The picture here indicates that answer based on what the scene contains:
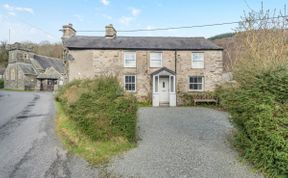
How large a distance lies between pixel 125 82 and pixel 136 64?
189cm

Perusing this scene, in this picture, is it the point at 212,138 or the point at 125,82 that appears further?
the point at 125,82

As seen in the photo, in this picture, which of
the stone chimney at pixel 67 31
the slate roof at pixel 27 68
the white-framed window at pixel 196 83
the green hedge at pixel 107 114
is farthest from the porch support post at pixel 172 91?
the slate roof at pixel 27 68

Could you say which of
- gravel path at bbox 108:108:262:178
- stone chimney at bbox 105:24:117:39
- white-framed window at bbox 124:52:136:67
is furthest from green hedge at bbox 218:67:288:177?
stone chimney at bbox 105:24:117:39

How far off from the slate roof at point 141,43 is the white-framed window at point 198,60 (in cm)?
56

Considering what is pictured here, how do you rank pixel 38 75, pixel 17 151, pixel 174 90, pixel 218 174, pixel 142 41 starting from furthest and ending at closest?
1. pixel 38 75
2. pixel 142 41
3. pixel 174 90
4. pixel 17 151
5. pixel 218 174

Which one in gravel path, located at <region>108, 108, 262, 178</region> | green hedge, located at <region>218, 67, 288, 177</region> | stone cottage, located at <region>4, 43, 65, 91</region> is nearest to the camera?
green hedge, located at <region>218, 67, 288, 177</region>

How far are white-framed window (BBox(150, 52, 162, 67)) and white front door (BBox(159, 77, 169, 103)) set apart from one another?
1398 mm

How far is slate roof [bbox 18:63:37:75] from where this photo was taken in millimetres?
47219

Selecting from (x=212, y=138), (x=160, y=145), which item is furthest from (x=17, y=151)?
(x=212, y=138)

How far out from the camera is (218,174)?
17.0 feet

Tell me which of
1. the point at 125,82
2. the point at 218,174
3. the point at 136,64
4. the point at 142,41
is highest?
the point at 142,41

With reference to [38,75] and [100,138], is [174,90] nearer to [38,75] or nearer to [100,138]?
[100,138]

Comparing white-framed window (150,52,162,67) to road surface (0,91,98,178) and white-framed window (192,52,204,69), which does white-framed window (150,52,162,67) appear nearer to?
white-framed window (192,52,204,69)

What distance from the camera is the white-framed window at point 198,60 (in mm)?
20547
